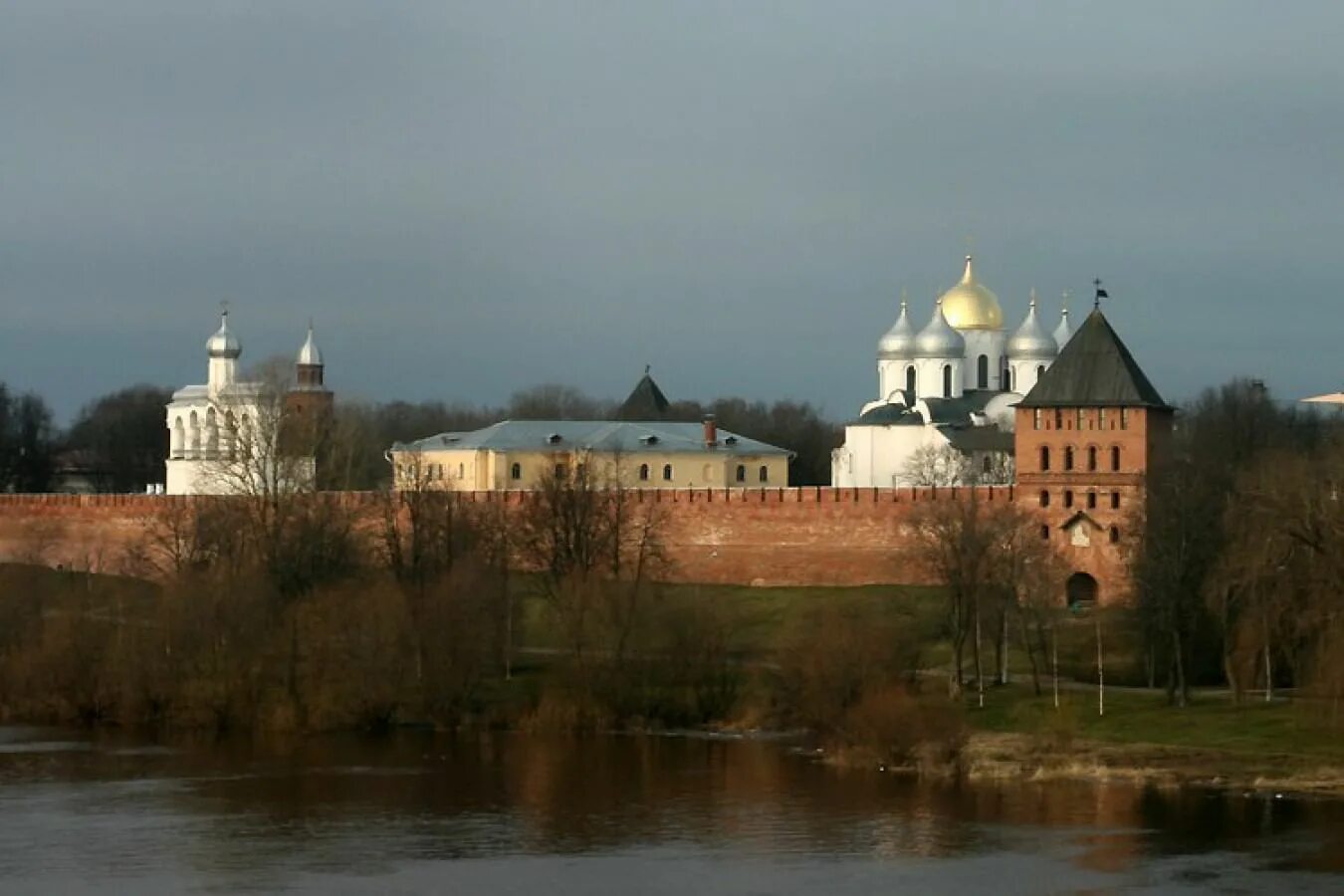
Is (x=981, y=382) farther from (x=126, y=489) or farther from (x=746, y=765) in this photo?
(x=746, y=765)

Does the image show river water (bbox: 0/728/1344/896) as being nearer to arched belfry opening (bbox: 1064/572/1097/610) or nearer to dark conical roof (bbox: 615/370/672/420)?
arched belfry opening (bbox: 1064/572/1097/610)

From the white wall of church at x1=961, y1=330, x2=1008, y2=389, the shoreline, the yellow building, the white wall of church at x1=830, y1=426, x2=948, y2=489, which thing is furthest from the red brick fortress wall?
the white wall of church at x1=961, y1=330, x2=1008, y2=389

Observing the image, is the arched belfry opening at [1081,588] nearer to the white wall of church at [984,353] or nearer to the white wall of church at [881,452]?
the white wall of church at [881,452]

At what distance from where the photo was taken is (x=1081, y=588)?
4469 cm

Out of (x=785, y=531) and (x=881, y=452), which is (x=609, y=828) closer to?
(x=785, y=531)

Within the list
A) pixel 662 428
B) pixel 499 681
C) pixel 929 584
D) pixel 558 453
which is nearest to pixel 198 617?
pixel 499 681

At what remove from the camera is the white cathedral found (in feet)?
185

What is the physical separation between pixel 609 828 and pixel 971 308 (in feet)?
120

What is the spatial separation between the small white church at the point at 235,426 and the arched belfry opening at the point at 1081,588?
12.3 metres

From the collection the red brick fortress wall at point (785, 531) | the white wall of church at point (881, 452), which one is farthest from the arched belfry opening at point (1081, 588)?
the white wall of church at point (881, 452)

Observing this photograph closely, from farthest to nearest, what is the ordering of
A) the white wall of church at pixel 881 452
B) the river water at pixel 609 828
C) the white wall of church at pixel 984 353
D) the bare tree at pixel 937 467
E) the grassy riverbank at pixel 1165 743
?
the white wall of church at pixel 984 353, the white wall of church at pixel 881 452, the bare tree at pixel 937 467, the grassy riverbank at pixel 1165 743, the river water at pixel 609 828

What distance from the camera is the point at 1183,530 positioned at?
34594 mm

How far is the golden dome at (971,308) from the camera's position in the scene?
2473 inches

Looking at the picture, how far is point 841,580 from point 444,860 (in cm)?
2151
